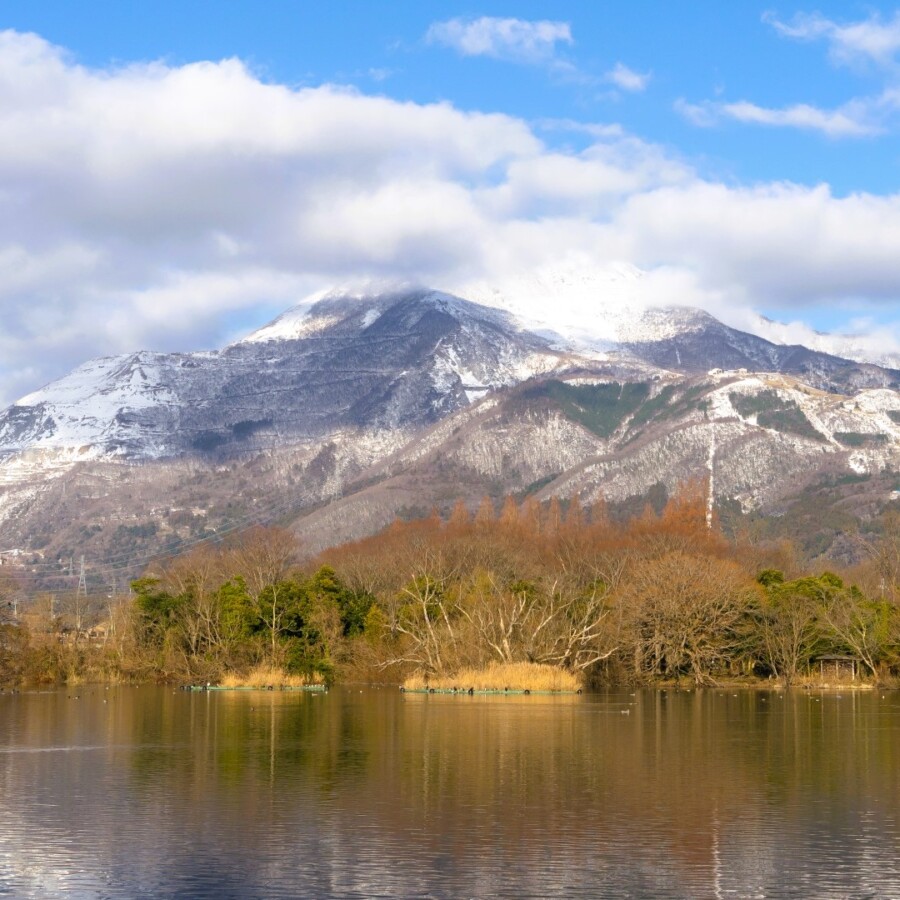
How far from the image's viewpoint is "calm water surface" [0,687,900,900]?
27.2 meters

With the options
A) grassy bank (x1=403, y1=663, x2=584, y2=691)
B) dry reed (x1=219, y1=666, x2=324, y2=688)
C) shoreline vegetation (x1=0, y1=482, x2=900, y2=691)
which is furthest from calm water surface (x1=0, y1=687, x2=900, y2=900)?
dry reed (x1=219, y1=666, x2=324, y2=688)

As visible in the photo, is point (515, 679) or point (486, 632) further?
point (486, 632)

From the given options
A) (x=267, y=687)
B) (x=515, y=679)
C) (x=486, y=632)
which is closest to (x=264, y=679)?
(x=267, y=687)

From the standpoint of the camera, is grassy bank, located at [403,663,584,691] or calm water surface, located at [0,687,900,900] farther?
grassy bank, located at [403,663,584,691]

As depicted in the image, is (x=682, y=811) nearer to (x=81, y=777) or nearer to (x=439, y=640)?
(x=81, y=777)

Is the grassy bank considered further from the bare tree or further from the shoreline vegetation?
the bare tree

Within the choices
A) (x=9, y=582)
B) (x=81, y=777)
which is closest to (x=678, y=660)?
(x=9, y=582)

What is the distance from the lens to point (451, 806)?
120 ft

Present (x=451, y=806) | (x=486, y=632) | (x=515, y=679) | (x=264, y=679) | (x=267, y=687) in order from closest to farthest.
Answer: (x=451, y=806)
(x=515, y=679)
(x=486, y=632)
(x=267, y=687)
(x=264, y=679)

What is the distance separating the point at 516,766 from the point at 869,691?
56914mm

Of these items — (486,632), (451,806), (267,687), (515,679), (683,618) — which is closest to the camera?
(451,806)

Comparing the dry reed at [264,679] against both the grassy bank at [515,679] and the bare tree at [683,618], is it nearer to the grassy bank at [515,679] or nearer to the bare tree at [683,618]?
the grassy bank at [515,679]

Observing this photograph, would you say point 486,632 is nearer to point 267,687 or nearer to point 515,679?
point 515,679

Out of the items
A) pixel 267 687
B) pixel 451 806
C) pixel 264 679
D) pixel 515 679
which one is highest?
pixel 515 679
